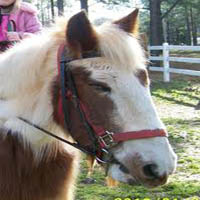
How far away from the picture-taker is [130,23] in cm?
239

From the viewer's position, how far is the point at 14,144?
2301 millimetres

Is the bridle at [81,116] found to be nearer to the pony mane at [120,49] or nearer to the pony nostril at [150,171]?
the pony mane at [120,49]

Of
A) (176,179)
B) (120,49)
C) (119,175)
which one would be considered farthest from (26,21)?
(176,179)

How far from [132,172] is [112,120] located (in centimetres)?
28

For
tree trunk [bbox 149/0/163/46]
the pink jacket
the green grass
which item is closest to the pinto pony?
the pink jacket

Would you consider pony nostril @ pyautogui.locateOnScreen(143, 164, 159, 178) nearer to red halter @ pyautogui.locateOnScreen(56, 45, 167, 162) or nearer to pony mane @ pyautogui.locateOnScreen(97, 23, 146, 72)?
red halter @ pyautogui.locateOnScreen(56, 45, 167, 162)

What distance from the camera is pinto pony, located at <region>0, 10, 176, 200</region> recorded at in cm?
198

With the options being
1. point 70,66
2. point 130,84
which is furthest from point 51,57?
point 130,84

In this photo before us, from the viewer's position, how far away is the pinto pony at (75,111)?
6.49 feet

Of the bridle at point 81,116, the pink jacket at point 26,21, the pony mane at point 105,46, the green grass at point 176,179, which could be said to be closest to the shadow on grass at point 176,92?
the green grass at point 176,179

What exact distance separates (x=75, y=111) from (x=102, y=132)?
207mm

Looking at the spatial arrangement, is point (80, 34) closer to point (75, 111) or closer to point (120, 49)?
point (120, 49)

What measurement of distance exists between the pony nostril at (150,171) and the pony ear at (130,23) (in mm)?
846

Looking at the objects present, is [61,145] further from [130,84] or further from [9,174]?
[130,84]
